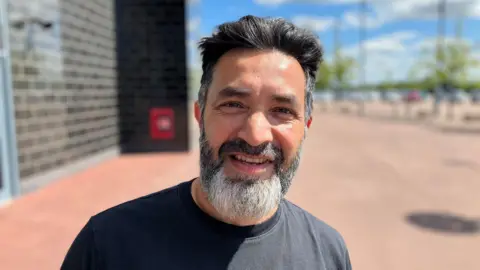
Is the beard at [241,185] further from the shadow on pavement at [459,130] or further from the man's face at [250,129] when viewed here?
the shadow on pavement at [459,130]

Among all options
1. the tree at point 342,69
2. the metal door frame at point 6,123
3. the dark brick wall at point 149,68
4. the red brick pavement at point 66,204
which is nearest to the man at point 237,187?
the red brick pavement at point 66,204

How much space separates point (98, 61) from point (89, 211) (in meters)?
6.48

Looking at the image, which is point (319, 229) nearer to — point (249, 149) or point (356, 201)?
point (249, 149)

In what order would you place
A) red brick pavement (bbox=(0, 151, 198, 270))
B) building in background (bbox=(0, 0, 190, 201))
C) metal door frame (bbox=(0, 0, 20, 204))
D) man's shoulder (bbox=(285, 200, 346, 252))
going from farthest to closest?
building in background (bbox=(0, 0, 190, 201))
metal door frame (bbox=(0, 0, 20, 204))
red brick pavement (bbox=(0, 151, 198, 270))
man's shoulder (bbox=(285, 200, 346, 252))

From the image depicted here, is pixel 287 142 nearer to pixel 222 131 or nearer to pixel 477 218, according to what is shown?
pixel 222 131

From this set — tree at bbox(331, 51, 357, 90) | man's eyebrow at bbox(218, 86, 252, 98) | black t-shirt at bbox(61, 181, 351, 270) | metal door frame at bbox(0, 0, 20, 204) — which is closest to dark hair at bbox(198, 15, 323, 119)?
man's eyebrow at bbox(218, 86, 252, 98)

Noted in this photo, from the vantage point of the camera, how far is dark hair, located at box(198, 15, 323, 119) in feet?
5.01

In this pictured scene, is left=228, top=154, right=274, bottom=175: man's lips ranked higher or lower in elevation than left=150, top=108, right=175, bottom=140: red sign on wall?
higher

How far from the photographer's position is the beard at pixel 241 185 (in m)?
1.51

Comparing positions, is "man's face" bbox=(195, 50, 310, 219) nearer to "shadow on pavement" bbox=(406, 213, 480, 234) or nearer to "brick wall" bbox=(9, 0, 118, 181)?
"shadow on pavement" bbox=(406, 213, 480, 234)

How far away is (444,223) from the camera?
6156 millimetres

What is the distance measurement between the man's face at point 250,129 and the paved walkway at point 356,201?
356 cm

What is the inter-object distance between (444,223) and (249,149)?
18.8 feet

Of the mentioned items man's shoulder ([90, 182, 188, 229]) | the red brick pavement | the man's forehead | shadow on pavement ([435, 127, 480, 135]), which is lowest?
the red brick pavement
